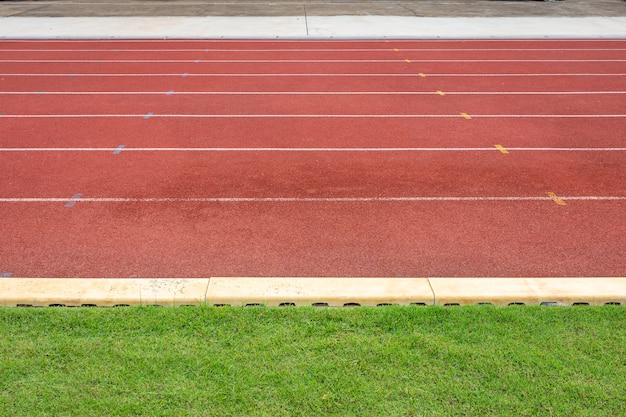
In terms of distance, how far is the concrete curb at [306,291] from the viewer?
15.3ft

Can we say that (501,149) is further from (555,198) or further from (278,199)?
(278,199)

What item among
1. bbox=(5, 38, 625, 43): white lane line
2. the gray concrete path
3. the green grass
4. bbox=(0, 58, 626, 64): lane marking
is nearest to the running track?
bbox=(0, 58, 626, 64): lane marking

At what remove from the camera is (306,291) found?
4.77m

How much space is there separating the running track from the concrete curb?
447mm

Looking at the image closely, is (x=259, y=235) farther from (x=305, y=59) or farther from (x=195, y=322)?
(x=305, y=59)

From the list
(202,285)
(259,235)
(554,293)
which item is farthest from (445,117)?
(202,285)

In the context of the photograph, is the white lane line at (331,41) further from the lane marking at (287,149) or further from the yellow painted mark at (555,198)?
the yellow painted mark at (555,198)

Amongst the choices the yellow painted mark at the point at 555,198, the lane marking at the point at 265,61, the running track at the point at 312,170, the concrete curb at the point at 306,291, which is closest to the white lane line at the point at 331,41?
the lane marking at the point at 265,61

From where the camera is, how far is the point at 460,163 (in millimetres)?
8117

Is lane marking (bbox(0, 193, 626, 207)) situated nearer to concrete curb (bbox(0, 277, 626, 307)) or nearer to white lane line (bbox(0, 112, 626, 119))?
→ concrete curb (bbox(0, 277, 626, 307))

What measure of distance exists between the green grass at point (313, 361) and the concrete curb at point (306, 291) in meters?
0.12

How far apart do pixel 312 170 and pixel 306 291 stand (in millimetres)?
3292

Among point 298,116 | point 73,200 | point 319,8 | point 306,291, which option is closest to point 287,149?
point 298,116

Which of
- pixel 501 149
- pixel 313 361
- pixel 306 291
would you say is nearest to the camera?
pixel 313 361
